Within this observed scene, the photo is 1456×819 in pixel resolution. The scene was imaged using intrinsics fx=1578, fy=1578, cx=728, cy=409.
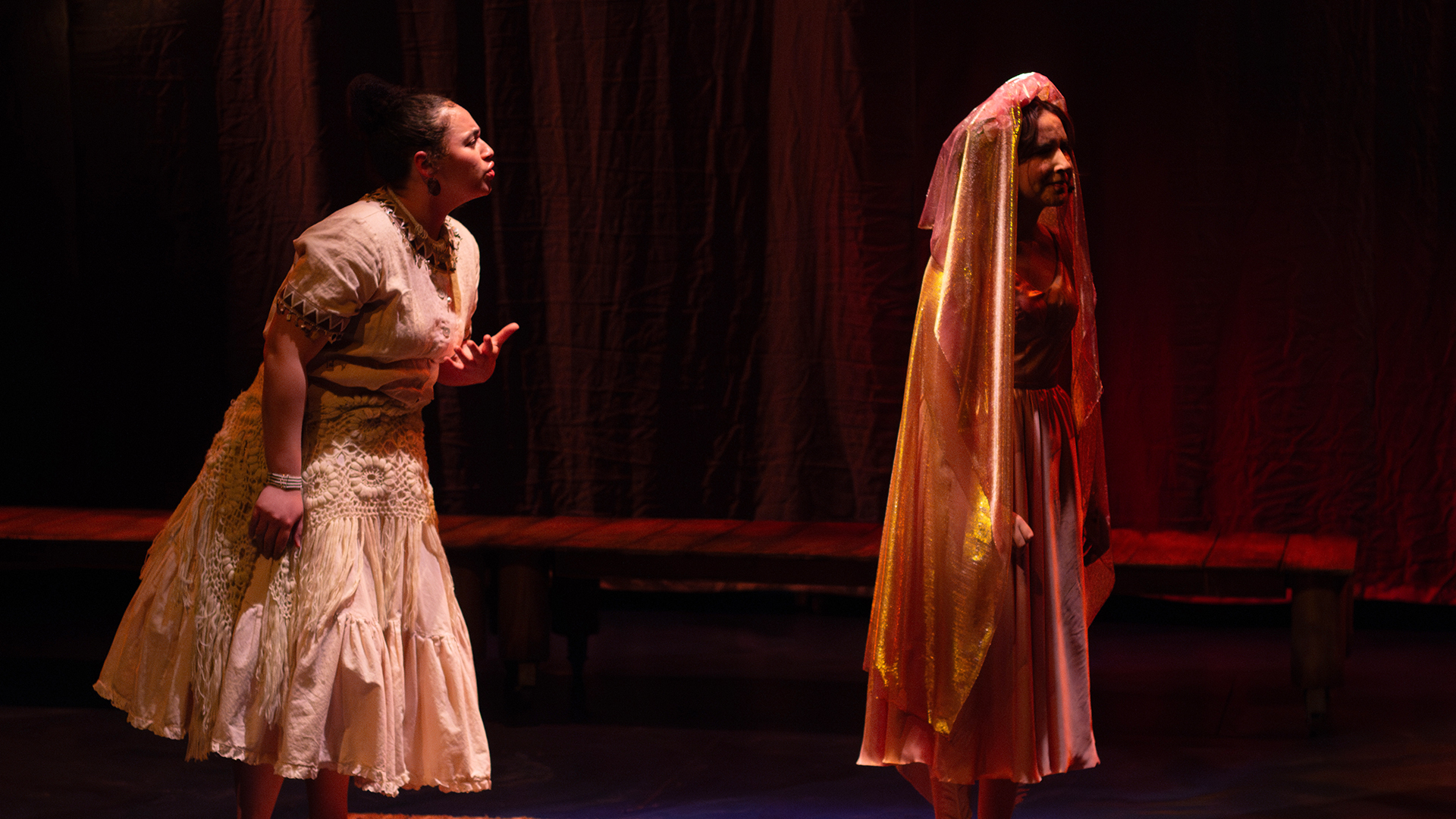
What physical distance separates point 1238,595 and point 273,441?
2.44m

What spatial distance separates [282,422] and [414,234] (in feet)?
1.24

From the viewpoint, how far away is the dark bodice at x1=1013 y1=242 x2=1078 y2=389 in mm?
2602

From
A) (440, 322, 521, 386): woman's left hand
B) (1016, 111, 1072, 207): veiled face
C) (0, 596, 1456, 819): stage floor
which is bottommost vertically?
(0, 596, 1456, 819): stage floor

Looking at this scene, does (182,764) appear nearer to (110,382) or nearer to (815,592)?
(110,382)

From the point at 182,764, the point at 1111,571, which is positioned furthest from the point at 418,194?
the point at 182,764

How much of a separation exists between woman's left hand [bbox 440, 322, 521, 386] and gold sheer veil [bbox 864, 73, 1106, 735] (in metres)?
0.70

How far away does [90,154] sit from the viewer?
16.5 feet

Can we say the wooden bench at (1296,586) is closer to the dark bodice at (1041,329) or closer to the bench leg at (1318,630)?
the bench leg at (1318,630)

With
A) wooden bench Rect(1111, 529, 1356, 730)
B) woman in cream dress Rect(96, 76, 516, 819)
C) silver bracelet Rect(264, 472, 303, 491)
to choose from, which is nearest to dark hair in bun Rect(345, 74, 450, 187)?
woman in cream dress Rect(96, 76, 516, 819)

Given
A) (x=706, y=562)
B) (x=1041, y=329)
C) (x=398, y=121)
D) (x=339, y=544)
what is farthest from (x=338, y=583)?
(x=706, y=562)

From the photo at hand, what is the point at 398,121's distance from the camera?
102 inches

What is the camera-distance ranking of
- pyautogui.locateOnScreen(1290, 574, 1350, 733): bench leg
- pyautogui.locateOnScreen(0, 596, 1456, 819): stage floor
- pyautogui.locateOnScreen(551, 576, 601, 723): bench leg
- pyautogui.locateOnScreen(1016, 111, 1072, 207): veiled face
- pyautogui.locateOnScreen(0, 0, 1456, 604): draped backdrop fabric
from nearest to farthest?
pyautogui.locateOnScreen(1016, 111, 1072, 207): veiled face < pyautogui.locateOnScreen(0, 596, 1456, 819): stage floor < pyautogui.locateOnScreen(1290, 574, 1350, 733): bench leg < pyautogui.locateOnScreen(551, 576, 601, 723): bench leg < pyautogui.locateOnScreen(0, 0, 1456, 604): draped backdrop fabric

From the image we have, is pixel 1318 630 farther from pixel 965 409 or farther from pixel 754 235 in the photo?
pixel 754 235

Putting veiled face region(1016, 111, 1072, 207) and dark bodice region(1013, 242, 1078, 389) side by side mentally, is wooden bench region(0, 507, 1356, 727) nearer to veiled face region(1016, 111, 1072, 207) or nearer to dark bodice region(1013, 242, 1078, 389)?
dark bodice region(1013, 242, 1078, 389)
